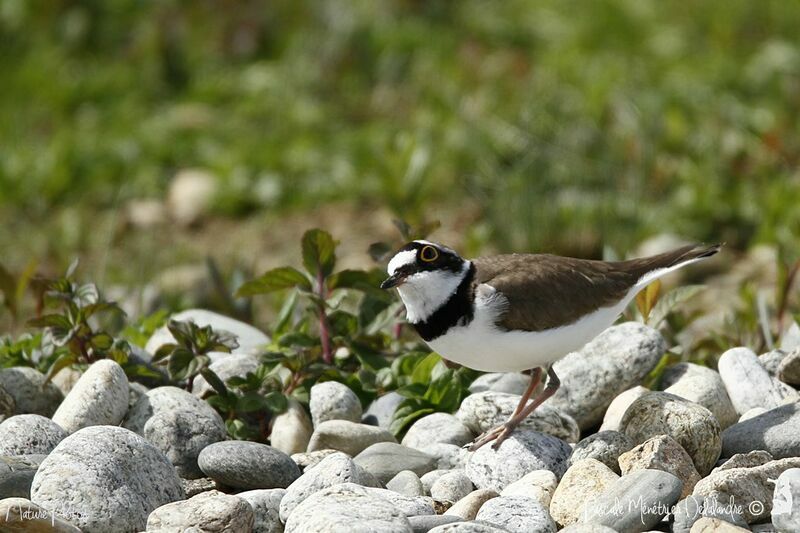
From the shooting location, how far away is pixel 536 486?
3.91 meters

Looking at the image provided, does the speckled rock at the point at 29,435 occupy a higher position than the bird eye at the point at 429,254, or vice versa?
the bird eye at the point at 429,254

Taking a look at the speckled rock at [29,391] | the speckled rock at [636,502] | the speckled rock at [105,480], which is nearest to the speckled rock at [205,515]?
the speckled rock at [105,480]

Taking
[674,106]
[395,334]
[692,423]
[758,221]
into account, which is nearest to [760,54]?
[674,106]

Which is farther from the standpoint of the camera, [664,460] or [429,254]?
[429,254]

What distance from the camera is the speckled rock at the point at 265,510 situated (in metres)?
3.82

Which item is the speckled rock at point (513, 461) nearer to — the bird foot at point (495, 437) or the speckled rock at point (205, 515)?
the bird foot at point (495, 437)

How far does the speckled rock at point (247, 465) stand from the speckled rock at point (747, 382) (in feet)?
5.65

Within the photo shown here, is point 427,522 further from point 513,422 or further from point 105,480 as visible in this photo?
point 105,480

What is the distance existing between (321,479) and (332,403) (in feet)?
2.35

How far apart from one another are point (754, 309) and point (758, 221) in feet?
6.27

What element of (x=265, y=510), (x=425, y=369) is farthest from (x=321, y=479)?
(x=425, y=369)

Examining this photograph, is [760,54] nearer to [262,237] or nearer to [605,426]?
[262,237]

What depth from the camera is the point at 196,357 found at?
459 centimetres

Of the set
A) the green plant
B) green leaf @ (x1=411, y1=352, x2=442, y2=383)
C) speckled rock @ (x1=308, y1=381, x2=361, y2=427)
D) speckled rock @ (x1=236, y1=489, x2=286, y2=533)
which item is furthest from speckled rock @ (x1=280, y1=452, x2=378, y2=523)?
green leaf @ (x1=411, y1=352, x2=442, y2=383)
